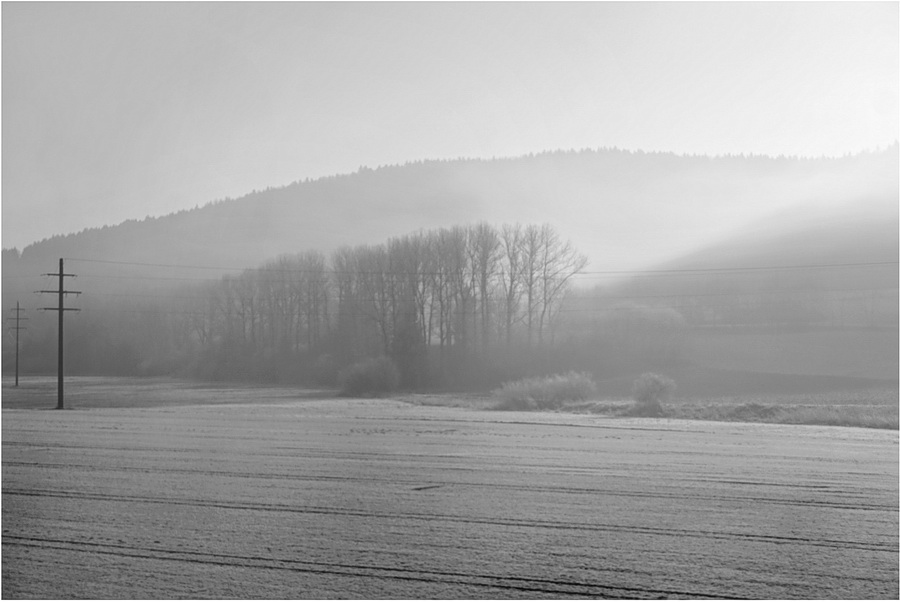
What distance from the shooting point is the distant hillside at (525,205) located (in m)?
12.3

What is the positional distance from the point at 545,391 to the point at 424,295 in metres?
4.88

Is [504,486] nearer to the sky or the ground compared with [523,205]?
nearer to the ground

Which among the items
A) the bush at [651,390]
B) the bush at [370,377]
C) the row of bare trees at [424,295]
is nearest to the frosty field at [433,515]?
the row of bare trees at [424,295]

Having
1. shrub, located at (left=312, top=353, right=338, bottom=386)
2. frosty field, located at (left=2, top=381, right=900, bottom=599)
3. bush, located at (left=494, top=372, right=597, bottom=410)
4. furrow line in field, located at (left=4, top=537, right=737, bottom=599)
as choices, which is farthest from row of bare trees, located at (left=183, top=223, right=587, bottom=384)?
furrow line in field, located at (left=4, top=537, right=737, bottom=599)

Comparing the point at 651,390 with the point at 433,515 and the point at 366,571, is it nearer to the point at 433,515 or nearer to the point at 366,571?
the point at 433,515

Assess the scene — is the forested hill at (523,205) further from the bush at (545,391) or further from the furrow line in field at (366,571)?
the bush at (545,391)

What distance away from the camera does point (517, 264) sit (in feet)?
85.5

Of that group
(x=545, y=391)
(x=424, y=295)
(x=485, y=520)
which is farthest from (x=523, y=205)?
(x=485, y=520)

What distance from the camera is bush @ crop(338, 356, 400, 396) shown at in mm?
22469

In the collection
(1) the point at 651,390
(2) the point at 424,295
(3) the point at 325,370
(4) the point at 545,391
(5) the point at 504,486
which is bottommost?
(5) the point at 504,486

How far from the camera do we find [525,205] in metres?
24.1

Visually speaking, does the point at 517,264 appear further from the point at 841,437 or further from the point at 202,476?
the point at 202,476

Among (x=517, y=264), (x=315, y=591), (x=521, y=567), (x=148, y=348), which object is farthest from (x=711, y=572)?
(x=517, y=264)

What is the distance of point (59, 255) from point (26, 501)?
3.17 m
